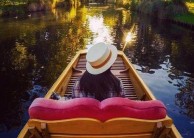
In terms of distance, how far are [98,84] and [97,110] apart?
110cm

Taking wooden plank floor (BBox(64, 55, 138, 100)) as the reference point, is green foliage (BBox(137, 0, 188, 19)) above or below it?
below

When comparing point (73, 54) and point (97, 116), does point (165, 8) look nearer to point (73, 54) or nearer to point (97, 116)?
point (73, 54)

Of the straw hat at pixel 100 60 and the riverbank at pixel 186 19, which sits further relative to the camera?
the riverbank at pixel 186 19

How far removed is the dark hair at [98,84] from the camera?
7.27 m

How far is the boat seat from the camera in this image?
20.4ft

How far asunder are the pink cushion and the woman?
104 cm

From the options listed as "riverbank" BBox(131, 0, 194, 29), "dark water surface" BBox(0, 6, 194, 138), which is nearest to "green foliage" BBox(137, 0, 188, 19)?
"riverbank" BBox(131, 0, 194, 29)

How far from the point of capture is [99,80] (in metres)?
7.24

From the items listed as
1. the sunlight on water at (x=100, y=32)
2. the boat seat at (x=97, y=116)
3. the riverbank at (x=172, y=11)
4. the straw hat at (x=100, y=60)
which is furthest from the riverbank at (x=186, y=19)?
the boat seat at (x=97, y=116)

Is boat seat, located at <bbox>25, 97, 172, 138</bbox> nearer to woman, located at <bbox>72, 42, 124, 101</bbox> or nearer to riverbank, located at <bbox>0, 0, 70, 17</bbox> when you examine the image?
woman, located at <bbox>72, 42, 124, 101</bbox>

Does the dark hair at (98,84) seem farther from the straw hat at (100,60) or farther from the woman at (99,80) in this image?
the straw hat at (100,60)

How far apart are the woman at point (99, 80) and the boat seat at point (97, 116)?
1023 millimetres

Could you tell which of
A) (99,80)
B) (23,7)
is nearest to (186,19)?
(23,7)

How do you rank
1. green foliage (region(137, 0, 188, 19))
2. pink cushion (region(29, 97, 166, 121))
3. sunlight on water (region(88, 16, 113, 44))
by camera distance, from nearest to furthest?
1. pink cushion (region(29, 97, 166, 121))
2. sunlight on water (region(88, 16, 113, 44))
3. green foliage (region(137, 0, 188, 19))
